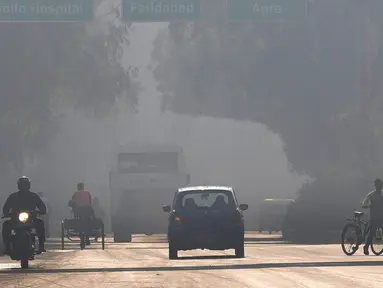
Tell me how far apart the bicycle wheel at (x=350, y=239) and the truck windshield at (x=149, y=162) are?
21961mm

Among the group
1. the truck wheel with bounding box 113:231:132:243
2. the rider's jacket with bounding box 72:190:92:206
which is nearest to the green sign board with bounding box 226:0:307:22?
the rider's jacket with bounding box 72:190:92:206

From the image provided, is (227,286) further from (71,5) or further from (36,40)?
(36,40)

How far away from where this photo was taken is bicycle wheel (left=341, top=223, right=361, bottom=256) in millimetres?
28062

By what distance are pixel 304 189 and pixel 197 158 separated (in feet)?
50.2

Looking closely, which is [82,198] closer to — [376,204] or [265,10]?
[265,10]

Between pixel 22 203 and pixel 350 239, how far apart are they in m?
8.55

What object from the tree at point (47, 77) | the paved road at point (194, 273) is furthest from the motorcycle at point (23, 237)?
the tree at point (47, 77)

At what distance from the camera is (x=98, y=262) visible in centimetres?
2481

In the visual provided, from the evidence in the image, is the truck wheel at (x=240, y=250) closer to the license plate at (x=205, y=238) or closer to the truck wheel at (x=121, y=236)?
the license plate at (x=205, y=238)

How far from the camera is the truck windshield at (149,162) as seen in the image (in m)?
50.1

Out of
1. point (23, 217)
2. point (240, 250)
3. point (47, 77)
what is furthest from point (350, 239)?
point (47, 77)

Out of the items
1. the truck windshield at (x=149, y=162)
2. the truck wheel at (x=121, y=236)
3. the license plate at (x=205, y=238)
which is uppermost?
the truck windshield at (x=149, y=162)

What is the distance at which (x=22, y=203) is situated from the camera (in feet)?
73.3

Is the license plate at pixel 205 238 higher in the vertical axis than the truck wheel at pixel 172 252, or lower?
higher
